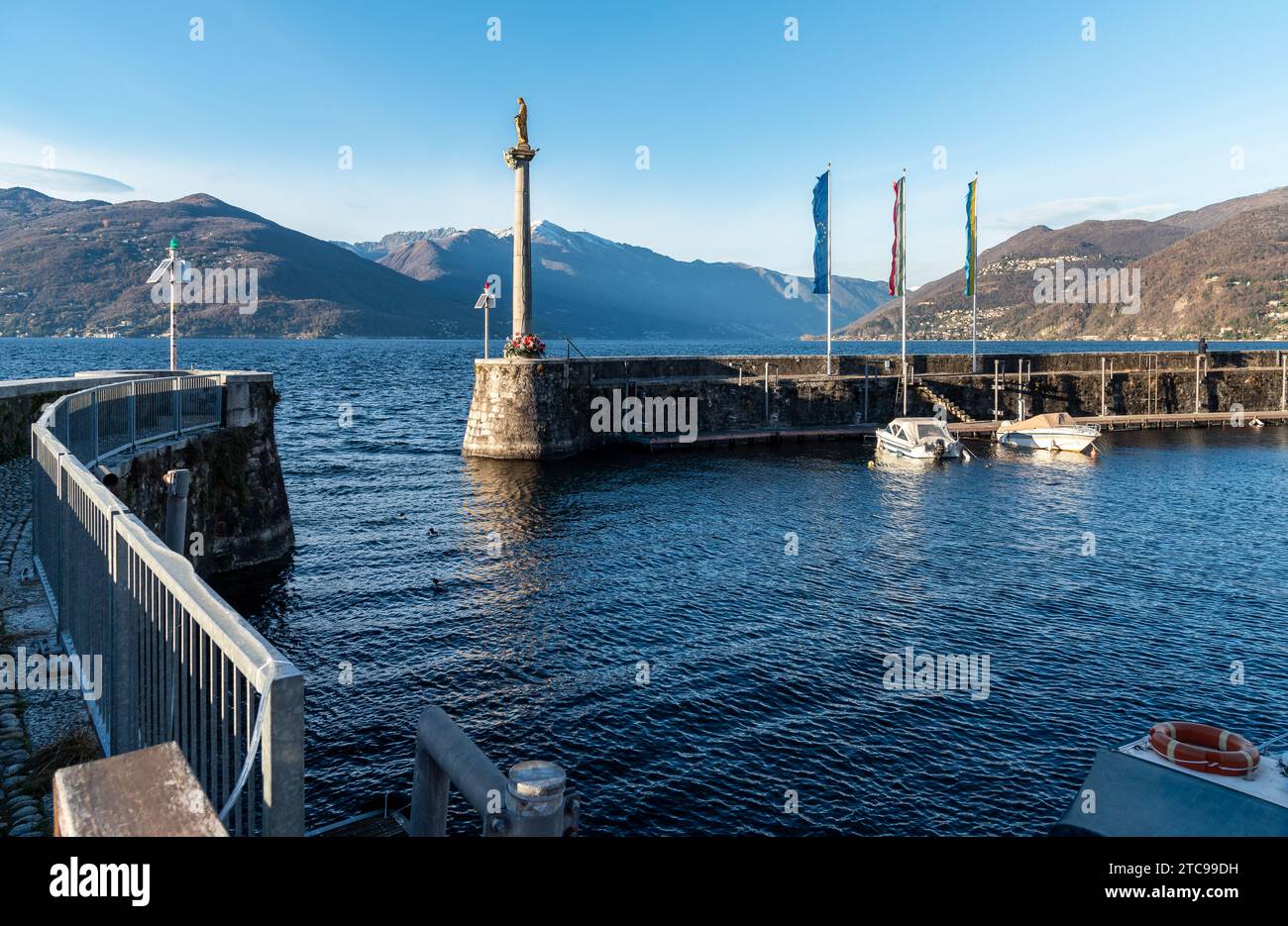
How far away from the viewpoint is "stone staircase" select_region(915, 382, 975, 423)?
62344mm

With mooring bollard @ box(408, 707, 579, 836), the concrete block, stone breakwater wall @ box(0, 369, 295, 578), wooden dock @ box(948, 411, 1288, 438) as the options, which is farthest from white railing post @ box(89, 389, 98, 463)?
wooden dock @ box(948, 411, 1288, 438)

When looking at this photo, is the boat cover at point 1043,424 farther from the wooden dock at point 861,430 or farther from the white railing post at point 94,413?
the white railing post at point 94,413

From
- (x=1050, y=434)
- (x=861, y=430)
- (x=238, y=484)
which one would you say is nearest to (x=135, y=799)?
(x=238, y=484)

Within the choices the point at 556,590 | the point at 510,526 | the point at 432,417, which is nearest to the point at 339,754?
the point at 556,590

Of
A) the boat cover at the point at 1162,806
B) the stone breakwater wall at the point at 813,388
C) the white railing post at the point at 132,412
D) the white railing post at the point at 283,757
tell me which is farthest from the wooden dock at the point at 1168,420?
the white railing post at the point at 283,757

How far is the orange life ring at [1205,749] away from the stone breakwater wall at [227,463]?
1824cm

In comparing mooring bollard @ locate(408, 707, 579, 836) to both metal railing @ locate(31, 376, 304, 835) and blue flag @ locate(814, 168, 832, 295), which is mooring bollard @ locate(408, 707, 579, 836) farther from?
blue flag @ locate(814, 168, 832, 295)

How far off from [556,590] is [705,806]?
10.8 meters

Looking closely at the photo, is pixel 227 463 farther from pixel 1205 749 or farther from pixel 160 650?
pixel 1205 749

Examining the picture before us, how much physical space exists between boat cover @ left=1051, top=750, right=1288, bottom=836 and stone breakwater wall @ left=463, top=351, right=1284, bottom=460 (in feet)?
118

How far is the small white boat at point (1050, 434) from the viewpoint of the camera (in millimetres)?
51094

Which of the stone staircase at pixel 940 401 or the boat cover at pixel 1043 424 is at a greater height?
the stone staircase at pixel 940 401
